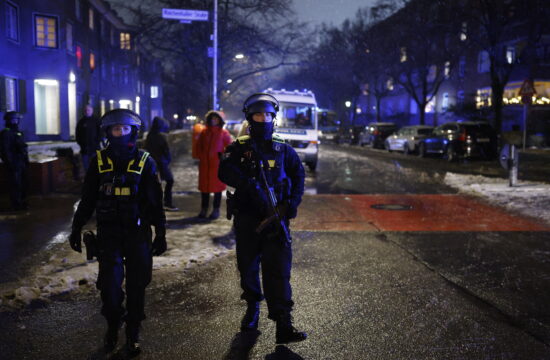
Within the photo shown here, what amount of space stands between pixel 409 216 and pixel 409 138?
1818 cm

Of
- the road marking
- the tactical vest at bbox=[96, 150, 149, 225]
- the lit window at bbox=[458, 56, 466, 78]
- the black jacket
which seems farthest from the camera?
the lit window at bbox=[458, 56, 466, 78]

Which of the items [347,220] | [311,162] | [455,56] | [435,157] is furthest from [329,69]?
[347,220]

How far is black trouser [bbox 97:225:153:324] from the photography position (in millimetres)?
3711

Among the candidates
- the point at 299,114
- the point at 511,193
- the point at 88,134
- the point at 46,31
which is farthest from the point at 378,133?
the point at 88,134

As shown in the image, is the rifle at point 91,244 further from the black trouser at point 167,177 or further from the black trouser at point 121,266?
the black trouser at point 167,177

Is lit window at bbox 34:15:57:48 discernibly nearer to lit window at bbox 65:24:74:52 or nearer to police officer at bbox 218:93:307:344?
lit window at bbox 65:24:74:52

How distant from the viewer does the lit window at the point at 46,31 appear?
25.5 m

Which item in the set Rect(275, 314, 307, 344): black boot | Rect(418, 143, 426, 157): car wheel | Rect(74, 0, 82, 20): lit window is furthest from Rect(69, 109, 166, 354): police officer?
Rect(74, 0, 82, 20): lit window

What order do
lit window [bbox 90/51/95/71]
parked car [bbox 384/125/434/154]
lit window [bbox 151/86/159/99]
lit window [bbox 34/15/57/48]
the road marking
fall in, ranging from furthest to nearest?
1. lit window [bbox 151/86/159/99]
2. lit window [bbox 90/51/95/71]
3. parked car [bbox 384/125/434/154]
4. lit window [bbox 34/15/57/48]
5. the road marking

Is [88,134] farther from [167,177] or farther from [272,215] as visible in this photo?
[272,215]

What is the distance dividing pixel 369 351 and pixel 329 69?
46.9 meters

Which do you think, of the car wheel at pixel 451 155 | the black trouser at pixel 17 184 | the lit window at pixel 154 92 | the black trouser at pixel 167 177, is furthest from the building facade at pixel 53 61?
the lit window at pixel 154 92

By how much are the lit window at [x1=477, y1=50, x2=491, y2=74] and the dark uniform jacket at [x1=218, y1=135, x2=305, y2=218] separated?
36.2 metres

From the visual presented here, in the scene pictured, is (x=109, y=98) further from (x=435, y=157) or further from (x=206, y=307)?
(x=206, y=307)
